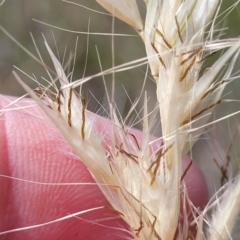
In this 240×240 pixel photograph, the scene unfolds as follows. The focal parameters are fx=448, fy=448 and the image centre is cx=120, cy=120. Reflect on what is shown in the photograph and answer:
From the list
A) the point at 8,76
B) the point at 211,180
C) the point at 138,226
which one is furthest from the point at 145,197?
the point at 8,76

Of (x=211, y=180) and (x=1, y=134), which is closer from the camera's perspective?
(x=1, y=134)

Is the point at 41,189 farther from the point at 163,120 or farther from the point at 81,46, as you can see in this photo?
the point at 81,46

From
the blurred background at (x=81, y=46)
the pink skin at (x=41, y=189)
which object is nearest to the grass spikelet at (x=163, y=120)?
the pink skin at (x=41, y=189)

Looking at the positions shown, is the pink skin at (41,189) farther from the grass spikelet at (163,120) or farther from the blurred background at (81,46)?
the blurred background at (81,46)

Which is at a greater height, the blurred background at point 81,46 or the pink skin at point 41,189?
the blurred background at point 81,46

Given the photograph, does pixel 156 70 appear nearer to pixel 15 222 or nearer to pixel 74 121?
pixel 74 121
